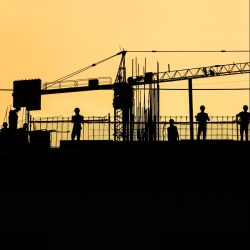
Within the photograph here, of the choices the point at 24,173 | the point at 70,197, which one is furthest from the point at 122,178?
the point at 24,173

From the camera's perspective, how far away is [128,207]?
61.2 feet

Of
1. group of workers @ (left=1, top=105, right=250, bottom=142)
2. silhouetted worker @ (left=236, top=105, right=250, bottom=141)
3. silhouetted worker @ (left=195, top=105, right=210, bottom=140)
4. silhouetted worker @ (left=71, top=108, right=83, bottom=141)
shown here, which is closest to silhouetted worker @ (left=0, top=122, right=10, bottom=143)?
group of workers @ (left=1, top=105, right=250, bottom=142)

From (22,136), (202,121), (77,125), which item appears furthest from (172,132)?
(22,136)

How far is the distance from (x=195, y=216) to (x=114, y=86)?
57.0 m

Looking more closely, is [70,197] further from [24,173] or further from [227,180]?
[227,180]

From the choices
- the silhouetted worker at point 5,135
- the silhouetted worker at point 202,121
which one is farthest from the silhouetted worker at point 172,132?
the silhouetted worker at point 5,135

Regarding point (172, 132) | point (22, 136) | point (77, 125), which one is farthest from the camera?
point (77, 125)

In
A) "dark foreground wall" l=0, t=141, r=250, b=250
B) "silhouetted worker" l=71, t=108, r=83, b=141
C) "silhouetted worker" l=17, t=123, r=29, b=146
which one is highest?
"silhouetted worker" l=71, t=108, r=83, b=141

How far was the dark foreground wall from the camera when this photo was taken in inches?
729

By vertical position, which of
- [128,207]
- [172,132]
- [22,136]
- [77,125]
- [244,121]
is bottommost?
[128,207]

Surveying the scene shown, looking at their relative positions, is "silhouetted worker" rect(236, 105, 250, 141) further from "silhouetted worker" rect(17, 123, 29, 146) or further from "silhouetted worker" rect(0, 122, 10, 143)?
"silhouetted worker" rect(0, 122, 10, 143)

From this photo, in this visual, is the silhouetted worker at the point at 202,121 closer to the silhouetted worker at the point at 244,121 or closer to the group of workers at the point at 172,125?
the group of workers at the point at 172,125

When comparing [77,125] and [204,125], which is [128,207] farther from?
[204,125]

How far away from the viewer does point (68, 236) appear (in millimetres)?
18734
